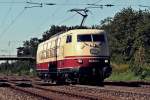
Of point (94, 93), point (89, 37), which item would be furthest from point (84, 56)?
point (94, 93)

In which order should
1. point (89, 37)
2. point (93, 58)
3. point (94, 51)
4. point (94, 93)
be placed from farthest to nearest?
1. point (89, 37)
2. point (94, 51)
3. point (93, 58)
4. point (94, 93)

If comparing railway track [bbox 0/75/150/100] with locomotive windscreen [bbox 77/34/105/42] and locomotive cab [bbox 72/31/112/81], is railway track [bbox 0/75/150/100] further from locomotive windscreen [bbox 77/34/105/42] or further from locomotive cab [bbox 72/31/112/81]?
locomotive windscreen [bbox 77/34/105/42]

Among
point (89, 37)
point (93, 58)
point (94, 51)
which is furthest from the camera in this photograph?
point (89, 37)

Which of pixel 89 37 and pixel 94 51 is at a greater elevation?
pixel 89 37

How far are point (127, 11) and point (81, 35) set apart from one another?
8702cm

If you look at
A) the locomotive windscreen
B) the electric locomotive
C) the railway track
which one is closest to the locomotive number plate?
the electric locomotive

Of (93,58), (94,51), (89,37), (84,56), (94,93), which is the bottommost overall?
(94,93)

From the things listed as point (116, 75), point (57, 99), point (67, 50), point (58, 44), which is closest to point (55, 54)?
point (58, 44)

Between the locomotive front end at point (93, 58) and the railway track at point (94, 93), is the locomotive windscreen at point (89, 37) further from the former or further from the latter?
the railway track at point (94, 93)

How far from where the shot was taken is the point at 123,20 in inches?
4756

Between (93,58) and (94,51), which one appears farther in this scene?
(94,51)

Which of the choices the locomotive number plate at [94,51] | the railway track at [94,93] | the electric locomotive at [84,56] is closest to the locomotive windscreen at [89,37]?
the electric locomotive at [84,56]

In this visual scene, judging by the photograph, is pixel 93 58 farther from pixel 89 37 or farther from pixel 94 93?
pixel 94 93

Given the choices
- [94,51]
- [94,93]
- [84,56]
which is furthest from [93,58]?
[94,93]
